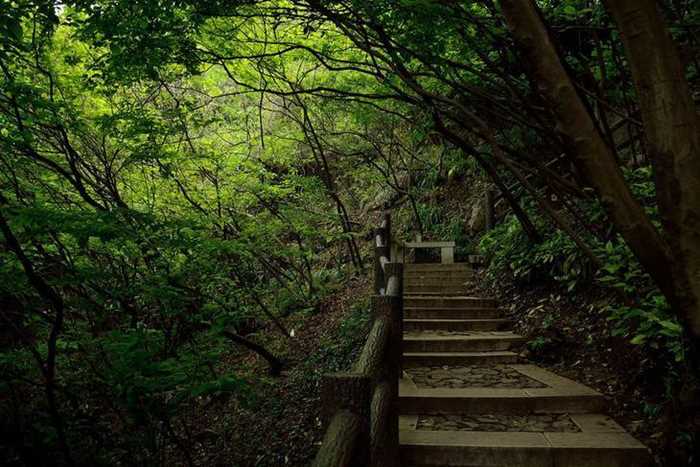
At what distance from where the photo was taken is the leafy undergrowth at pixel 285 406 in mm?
5660

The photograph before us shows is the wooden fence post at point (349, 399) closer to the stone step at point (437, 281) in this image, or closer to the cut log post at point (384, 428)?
the cut log post at point (384, 428)

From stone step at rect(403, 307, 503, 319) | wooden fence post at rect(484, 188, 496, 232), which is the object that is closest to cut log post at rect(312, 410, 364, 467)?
stone step at rect(403, 307, 503, 319)

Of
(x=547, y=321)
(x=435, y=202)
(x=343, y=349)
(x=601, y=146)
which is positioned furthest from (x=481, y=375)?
(x=435, y=202)

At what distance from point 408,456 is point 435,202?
36.7ft

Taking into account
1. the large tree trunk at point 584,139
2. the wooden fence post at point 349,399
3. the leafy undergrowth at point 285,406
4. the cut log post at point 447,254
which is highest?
the large tree trunk at point 584,139

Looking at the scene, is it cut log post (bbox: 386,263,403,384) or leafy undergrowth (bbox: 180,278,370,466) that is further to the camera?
leafy undergrowth (bbox: 180,278,370,466)

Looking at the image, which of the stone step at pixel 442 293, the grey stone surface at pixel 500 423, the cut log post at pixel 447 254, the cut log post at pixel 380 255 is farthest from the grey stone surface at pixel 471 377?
the cut log post at pixel 447 254

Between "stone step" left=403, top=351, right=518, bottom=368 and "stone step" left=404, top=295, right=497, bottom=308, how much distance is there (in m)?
1.73

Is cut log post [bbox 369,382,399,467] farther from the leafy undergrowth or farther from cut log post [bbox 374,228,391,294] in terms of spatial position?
cut log post [bbox 374,228,391,294]

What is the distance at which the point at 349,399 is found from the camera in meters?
1.59

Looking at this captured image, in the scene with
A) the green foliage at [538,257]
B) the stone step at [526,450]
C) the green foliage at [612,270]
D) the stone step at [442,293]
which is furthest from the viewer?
the stone step at [442,293]

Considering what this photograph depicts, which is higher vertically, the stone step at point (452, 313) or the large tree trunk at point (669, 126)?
the large tree trunk at point (669, 126)

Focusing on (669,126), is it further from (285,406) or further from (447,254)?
(447,254)

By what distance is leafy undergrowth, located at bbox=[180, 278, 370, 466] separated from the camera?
5660mm
